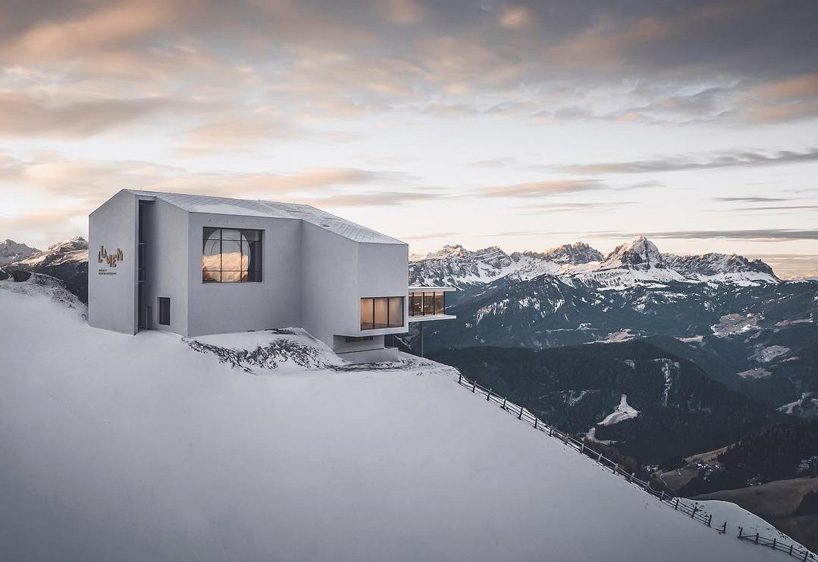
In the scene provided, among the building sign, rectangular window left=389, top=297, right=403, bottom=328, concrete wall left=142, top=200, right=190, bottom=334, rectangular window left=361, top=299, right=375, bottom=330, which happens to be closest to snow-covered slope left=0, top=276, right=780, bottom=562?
concrete wall left=142, top=200, right=190, bottom=334

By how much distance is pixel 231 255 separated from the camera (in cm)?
3759

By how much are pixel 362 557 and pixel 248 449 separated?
6.99m

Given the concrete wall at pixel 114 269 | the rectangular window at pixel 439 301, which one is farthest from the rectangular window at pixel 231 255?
the rectangular window at pixel 439 301

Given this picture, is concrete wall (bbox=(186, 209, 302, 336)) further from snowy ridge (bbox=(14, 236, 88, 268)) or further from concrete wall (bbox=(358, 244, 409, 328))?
snowy ridge (bbox=(14, 236, 88, 268))

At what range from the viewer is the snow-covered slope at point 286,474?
21.6 metres

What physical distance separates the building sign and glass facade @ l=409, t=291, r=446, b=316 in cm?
2006

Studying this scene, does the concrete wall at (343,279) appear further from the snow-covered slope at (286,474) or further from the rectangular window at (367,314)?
the snow-covered slope at (286,474)

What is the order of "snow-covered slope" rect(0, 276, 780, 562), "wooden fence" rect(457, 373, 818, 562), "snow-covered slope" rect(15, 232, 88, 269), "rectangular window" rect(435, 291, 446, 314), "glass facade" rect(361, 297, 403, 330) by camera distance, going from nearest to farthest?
1. "snow-covered slope" rect(0, 276, 780, 562)
2. "wooden fence" rect(457, 373, 818, 562)
3. "glass facade" rect(361, 297, 403, 330)
4. "rectangular window" rect(435, 291, 446, 314)
5. "snow-covered slope" rect(15, 232, 88, 269)

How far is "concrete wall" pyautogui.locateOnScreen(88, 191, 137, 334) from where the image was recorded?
37250 millimetres

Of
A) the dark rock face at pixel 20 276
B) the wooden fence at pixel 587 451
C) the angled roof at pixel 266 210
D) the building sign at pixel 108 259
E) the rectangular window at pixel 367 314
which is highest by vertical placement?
the angled roof at pixel 266 210

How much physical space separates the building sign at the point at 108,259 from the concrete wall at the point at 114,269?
0.22 feet

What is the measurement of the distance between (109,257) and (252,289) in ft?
32.8

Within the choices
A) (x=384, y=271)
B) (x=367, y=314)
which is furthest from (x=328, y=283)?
(x=384, y=271)

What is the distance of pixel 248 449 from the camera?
25875 millimetres
